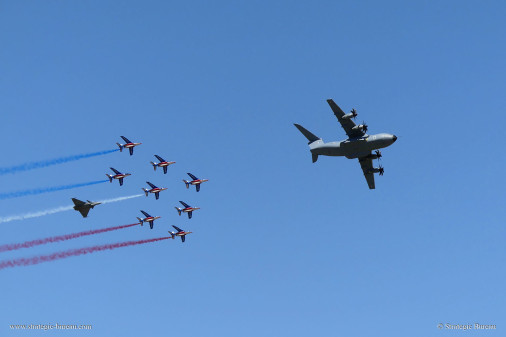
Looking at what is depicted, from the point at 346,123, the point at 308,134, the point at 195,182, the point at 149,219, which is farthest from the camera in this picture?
the point at 149,219

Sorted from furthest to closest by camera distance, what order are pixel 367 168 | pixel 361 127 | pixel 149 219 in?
pixel 149 219
pixel 367 168
pixel 361 127

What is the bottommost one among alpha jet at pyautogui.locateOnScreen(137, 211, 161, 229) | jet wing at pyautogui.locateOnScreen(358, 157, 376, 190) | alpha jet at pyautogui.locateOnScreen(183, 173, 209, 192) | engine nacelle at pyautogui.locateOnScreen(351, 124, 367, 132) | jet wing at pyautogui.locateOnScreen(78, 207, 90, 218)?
jet wing at pyautogui.locateOnScreen(78, 207, 90, 218)

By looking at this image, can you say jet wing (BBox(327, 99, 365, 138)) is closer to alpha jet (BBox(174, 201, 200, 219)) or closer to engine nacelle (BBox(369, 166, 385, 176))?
engine nacelle (BBox(369, 166, 385, 176))

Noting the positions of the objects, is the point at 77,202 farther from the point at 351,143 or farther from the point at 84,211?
the point at 351,143

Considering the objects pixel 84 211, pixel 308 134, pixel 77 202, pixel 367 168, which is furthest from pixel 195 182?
pixel 367 168

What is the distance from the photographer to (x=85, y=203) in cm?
11769

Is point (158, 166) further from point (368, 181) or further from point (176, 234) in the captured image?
point (368, 181)

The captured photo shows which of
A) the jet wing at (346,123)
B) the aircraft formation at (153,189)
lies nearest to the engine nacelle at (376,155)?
the jet wing at (346,123)

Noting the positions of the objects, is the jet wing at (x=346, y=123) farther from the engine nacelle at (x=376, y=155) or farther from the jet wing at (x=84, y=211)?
the jet wing at (x=84, y=211)

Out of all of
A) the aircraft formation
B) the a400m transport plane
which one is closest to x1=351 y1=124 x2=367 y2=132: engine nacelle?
the a400m transport plane

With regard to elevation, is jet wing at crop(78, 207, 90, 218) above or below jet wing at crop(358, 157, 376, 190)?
below

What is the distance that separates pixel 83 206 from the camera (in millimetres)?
117562

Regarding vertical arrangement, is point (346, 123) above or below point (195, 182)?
below

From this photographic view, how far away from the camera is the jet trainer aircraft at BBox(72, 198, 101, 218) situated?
117000 mm
